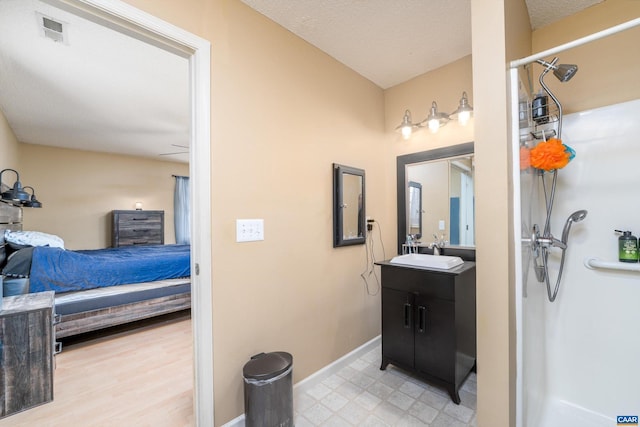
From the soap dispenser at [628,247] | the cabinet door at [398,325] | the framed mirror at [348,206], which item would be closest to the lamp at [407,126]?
the framed mirror at [348,206]

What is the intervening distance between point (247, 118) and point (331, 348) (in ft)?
5.92

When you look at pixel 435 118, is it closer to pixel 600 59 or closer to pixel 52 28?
pixel 600 59

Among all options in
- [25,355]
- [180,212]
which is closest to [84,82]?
[25,355]

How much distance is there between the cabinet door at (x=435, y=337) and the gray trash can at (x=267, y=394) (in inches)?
39.2

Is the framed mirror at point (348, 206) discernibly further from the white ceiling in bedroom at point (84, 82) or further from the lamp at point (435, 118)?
the white ceiling in bedroom at point (84, 82)

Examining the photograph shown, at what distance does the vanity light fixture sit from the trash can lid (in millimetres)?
2068

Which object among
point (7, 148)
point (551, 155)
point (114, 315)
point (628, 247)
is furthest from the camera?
point (7, 148)

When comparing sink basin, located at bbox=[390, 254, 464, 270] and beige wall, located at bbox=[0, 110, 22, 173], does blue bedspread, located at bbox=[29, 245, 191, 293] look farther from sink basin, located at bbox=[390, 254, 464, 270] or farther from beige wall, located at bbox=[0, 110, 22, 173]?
sink basin, located at bbox=[390, 254, 464, 270]

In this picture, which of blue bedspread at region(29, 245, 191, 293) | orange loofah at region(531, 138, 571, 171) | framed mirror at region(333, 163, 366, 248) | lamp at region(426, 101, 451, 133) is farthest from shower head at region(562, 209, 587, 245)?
blue bedspread at region(29, 245, 191, 293)

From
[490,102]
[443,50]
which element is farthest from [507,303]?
[443,50]

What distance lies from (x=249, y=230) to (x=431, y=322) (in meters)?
1.39

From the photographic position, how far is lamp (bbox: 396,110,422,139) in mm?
2400

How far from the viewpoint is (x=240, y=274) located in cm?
155

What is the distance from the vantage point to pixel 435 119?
7.16 feet
